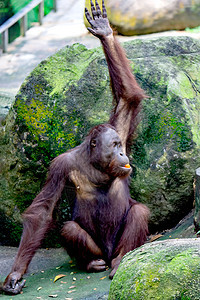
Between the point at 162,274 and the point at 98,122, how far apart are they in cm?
281

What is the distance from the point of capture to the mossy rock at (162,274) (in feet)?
8.46

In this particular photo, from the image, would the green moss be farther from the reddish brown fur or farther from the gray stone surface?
the gray stone surface

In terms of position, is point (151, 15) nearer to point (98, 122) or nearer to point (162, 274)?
point (98, 122)

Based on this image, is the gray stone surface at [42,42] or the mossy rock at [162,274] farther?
the gray stone surface at [42,42]

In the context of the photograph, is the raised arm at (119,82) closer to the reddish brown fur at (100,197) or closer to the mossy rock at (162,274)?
the reddish brown fur at (100,197)

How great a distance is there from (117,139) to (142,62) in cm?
129

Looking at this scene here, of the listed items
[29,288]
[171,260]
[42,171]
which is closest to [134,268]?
[171,260]

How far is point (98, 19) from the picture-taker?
4.79m

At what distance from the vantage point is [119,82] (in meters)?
4.83

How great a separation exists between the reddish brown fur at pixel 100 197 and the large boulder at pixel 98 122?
1.36 ft

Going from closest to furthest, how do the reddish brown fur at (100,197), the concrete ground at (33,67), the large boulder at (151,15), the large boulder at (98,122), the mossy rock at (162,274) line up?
1. the mossy rock at (162,274)
2. the concrete ground at (33,67)
3. the reddish brown fur at (100,197)
4. the large boulder at (98,122)
5. the large boulder at (151,15)

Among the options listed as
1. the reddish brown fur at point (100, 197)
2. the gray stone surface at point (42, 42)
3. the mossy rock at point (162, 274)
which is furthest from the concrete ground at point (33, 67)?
the mossy rock at point (162, 274)

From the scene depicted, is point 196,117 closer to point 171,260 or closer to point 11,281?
point 11,281

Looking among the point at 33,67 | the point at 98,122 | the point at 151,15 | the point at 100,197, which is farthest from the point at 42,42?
the point at 100,197
